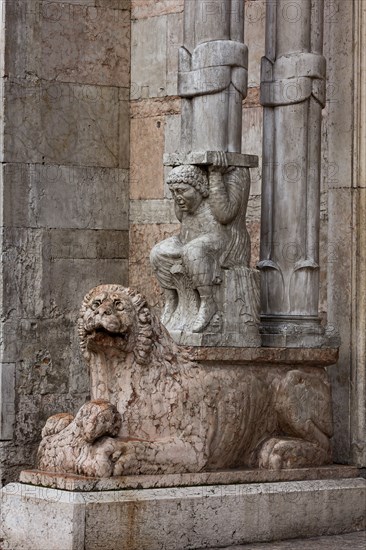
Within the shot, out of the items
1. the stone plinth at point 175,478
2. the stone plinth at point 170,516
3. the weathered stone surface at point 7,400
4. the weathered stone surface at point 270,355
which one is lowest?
the stone plinth at point 170,516

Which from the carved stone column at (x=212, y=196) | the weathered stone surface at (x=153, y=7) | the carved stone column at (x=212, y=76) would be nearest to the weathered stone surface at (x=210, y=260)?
the carved stone column at (x=212, y=196)

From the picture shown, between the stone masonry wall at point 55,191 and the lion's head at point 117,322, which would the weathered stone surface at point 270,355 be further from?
the stone masonry wall at point 55,191

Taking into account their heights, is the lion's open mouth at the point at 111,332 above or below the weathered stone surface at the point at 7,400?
above

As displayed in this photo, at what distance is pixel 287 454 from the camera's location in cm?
848

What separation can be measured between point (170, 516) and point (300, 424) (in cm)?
105

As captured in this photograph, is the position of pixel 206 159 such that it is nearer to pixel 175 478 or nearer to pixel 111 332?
pixel 111 332

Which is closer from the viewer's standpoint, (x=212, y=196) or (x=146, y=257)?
(x=212, y=196)

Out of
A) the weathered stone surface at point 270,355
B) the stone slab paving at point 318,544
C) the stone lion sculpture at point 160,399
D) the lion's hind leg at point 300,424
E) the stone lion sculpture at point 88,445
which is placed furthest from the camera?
the lion's hind leg at point 300,424

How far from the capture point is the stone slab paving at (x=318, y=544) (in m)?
8.09

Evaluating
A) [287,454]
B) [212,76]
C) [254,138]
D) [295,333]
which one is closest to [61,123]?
[254,138]

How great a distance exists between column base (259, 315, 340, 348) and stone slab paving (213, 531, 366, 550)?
1044 mm

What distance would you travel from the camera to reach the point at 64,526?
7.60 m

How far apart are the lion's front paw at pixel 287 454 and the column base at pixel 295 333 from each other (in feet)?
1.72

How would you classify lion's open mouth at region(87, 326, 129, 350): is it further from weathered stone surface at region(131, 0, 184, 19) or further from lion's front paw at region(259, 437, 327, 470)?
weathered stone surface at region(131, 0, 184, 19)
